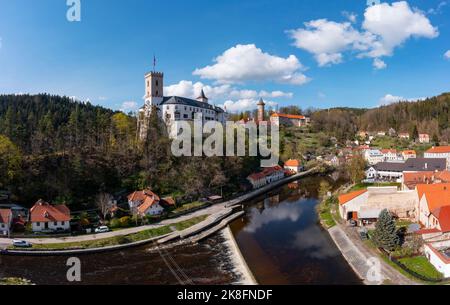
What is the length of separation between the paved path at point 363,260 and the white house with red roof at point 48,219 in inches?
914

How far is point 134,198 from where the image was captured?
115ft

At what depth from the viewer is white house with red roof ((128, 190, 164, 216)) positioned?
33188 millimetres

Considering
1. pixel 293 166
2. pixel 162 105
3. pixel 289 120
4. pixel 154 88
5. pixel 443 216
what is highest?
pixel 154 88

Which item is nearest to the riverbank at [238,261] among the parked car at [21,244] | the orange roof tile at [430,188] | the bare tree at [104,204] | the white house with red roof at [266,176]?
the bare tree at [104,204]

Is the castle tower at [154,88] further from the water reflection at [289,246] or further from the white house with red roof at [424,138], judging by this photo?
the white house with red roof at [424,138]

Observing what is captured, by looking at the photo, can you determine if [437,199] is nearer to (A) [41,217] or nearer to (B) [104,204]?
(B) [104,204]

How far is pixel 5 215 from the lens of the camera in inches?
1099

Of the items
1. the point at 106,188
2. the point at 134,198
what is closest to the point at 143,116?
the point at 106,188

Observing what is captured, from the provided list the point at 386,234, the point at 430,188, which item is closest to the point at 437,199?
the point at 430,188

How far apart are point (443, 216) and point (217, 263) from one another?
1695 cm

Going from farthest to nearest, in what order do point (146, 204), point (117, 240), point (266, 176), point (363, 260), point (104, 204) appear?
1. point (266, 176)
2. point (146, 204)
3. point (104, 204)
4. point (117, 240)
5. point (363, 260)

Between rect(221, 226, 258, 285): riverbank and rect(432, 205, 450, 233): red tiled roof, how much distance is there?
14253mm
